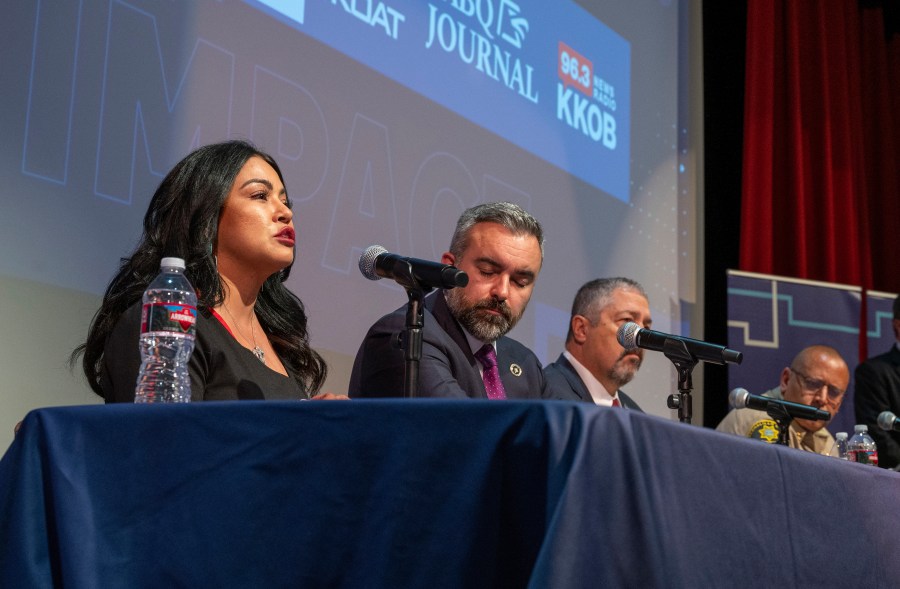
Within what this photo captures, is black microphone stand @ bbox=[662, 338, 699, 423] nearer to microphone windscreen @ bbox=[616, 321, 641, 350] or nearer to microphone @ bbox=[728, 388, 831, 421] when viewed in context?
microphone windscreen @ bbox=[616, 321, 641, 350]

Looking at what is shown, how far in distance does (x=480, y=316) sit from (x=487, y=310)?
0.03 metres

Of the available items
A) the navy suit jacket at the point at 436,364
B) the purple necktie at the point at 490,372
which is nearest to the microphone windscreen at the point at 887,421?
the navy suit jacket at the point at 436,364

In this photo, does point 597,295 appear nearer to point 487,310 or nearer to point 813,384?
point 813,384

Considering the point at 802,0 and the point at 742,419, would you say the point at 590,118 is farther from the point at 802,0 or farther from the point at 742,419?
the point at 802,0

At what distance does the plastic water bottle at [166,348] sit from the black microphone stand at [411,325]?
0.38 metres

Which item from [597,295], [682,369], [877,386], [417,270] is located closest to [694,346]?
[682,369]

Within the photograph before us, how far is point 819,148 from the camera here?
6.77m

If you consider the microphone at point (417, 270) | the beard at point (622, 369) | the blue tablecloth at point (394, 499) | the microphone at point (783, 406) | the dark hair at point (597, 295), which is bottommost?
the blue tablecloth at point (394, 499)

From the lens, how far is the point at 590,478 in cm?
118

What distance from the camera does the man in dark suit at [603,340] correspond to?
4.04m

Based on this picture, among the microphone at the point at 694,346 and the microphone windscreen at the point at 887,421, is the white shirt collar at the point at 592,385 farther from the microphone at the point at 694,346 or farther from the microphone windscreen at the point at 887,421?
the microphone at the point at 694,346

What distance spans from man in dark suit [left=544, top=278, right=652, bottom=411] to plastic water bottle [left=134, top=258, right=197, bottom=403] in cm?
219

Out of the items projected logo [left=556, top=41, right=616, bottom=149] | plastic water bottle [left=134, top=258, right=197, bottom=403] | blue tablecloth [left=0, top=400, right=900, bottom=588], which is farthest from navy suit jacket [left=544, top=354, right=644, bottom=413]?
blue tablecloth [left=0, top=400, right=900, bottom=588]

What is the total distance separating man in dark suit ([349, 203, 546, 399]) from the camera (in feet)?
8.71
